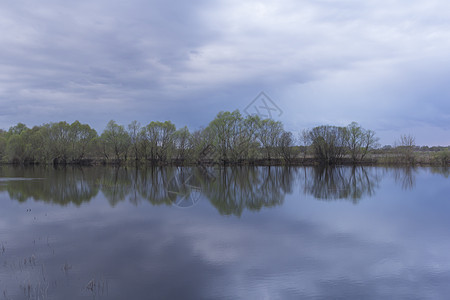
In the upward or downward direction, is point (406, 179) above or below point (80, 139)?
below

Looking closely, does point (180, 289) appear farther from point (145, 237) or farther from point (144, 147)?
point (144, 147)

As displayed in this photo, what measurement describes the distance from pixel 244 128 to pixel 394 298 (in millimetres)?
58706

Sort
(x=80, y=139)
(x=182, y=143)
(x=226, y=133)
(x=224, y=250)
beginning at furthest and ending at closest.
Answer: (x=80, y=139), (x=182, y=143), (x=226, y=133), (x=224, y=250)

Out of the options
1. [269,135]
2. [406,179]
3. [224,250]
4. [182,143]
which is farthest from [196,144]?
[224,250]

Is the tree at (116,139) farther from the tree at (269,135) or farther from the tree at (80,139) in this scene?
the tree at (269,135)

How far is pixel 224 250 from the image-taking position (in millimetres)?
8719

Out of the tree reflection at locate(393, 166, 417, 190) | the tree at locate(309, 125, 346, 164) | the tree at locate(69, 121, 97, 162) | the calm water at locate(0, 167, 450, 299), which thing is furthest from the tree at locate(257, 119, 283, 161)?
the calm water at locate(0, 167, 450, 299)

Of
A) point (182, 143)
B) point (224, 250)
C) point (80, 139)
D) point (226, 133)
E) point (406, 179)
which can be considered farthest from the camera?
point (80, 139)

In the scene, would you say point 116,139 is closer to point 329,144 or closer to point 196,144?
point 196,144

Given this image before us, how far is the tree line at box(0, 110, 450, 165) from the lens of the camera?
63.8 metres

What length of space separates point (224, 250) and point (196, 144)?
59913 mm

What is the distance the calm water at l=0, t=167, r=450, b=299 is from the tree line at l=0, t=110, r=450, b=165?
47637 millimetres

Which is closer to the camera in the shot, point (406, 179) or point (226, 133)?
point (406, 179)

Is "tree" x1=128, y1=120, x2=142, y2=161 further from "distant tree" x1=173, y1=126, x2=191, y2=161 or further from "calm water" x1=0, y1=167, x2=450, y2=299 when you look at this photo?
"calm water" x1=0, y1=167, x2=450, y2=299
